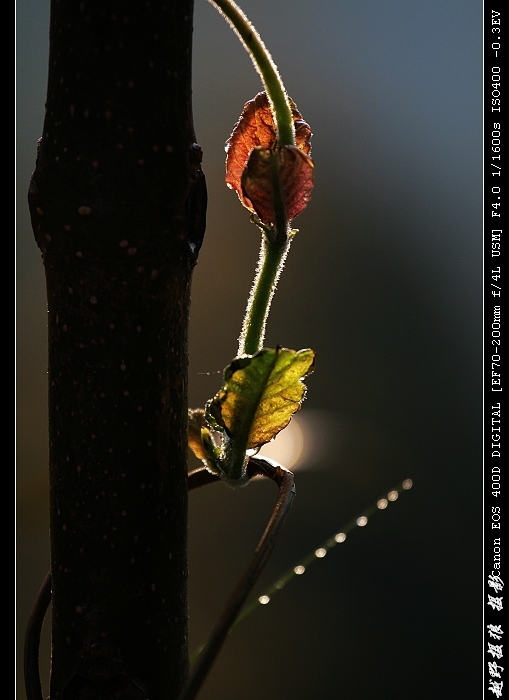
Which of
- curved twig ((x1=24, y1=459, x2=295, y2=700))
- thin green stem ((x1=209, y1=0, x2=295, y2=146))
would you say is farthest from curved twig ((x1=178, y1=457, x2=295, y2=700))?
thin green stem ((x1=209, y1=0, x2=295, y2=146))

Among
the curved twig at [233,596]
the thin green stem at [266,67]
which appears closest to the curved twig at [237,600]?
the curved twig at [233,596]

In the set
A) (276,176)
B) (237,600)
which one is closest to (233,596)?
→ (237,600)

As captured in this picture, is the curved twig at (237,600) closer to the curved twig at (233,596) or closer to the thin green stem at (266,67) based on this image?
the curved twig at (233,596)
